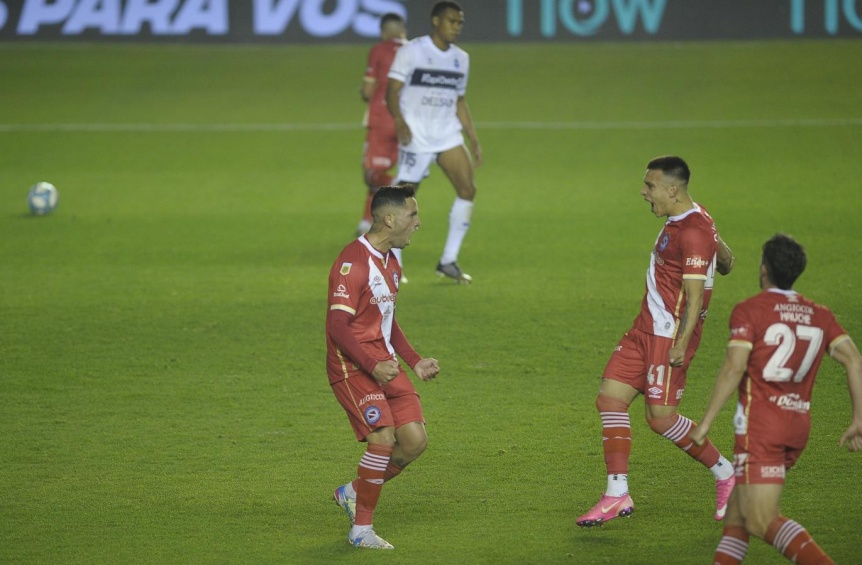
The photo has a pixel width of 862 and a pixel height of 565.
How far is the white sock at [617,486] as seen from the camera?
5887 mm

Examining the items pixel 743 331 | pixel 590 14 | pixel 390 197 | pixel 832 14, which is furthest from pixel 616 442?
pixel 832 14

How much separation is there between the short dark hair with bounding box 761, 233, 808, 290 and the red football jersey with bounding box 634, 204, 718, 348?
1024 millimetres

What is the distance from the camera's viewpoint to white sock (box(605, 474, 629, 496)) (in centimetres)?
589

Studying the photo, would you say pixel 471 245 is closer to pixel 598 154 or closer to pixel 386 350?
pixel 598 154

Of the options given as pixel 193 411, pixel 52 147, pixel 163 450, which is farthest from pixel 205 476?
pixel 52 147

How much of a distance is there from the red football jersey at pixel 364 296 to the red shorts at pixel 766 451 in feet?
5.92

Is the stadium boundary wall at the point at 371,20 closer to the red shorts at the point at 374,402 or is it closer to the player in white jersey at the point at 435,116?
the player in white jersey at the point at 435,116

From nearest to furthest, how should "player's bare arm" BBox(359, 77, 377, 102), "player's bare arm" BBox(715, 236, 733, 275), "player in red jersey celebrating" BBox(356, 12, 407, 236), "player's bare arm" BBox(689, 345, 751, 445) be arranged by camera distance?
1. "player's bare arm" BBox(689, 345, 751, 445)
2. "player's bare arm" BBox(715, 236, 733, 275)
3. "player in red jersey celebrating" BBox(356, 12, 407, 236)
4. "player's bare arm" BBox(359, 77, 377, 102)

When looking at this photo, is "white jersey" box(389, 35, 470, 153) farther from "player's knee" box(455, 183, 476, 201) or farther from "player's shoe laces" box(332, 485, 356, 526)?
"player's shoe laces" box(332, 485, 356, 526)

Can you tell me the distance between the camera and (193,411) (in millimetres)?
7883

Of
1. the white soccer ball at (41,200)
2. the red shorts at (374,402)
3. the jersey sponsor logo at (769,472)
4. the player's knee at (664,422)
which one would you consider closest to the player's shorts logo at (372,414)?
the red shorts at (374,402)

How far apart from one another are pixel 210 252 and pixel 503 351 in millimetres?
4976

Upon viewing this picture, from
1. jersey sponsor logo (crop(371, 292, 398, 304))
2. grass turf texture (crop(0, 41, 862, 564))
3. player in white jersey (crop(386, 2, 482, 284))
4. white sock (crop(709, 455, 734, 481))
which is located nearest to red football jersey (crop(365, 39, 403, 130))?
grass turf texture (crop(0, 41, 862, 564))

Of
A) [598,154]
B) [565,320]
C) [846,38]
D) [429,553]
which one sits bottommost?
[429,553]
